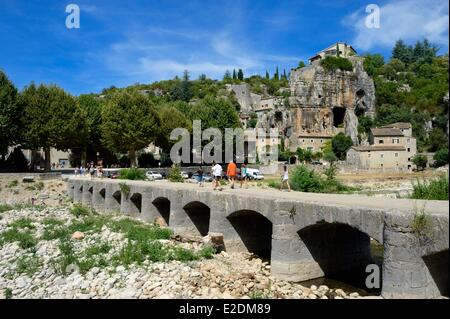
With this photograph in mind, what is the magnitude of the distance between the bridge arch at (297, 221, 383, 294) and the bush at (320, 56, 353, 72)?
3205 inches

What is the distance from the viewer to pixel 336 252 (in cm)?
1523

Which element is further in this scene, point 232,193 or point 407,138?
point 407,138

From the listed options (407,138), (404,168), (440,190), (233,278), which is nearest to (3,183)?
(233,278)

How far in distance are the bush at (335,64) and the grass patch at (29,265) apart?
84.8 m

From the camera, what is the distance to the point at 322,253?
48.0 feet

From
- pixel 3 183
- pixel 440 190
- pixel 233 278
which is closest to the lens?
pixel 233 278

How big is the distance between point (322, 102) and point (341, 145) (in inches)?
491

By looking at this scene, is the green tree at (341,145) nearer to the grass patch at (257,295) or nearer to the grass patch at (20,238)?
the grass patch at (20,238)

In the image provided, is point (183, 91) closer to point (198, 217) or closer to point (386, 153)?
point (386, 153)

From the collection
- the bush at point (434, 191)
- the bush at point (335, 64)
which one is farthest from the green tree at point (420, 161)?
the bush at point (434, 191)

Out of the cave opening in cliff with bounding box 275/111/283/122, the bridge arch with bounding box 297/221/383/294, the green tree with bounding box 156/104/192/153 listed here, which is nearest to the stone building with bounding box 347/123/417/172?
the cave opening in cliff with bounding box 275/111/283/122

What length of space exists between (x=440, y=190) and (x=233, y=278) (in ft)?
26.9

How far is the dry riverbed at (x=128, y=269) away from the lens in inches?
492
